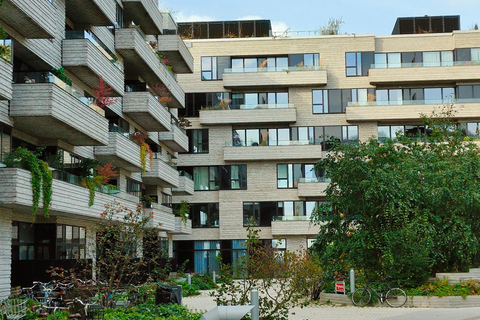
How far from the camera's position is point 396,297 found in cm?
2639

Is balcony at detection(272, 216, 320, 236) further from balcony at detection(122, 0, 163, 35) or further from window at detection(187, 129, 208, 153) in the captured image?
balcony at detection(122, 0, 163, 35)

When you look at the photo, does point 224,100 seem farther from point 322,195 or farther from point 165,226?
point 165,226

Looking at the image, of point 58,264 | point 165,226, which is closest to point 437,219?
point 58,264

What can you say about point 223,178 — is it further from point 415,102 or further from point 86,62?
point 86,62

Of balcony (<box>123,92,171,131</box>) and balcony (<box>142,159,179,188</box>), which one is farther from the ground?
balcony (<box>123,92,171,131</box>)

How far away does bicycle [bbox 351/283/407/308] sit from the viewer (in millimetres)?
26281

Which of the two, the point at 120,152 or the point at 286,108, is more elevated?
the point at 286,108

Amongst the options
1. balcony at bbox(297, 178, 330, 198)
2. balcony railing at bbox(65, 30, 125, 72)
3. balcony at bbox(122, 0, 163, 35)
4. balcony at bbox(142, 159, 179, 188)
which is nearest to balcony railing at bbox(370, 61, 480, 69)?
balcony at bbox(297, 178, 330, 198)

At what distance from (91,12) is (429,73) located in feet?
104

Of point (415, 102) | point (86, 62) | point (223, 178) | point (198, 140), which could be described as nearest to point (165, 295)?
point (86, 62)

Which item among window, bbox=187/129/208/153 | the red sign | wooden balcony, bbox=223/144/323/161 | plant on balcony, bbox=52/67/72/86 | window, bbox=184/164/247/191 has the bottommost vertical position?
the red sign

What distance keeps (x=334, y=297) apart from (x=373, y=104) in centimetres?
3019

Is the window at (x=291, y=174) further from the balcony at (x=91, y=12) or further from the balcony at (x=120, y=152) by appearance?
the balcony at (x=91, y=12)

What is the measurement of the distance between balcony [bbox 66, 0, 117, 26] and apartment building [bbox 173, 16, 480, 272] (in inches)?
938
